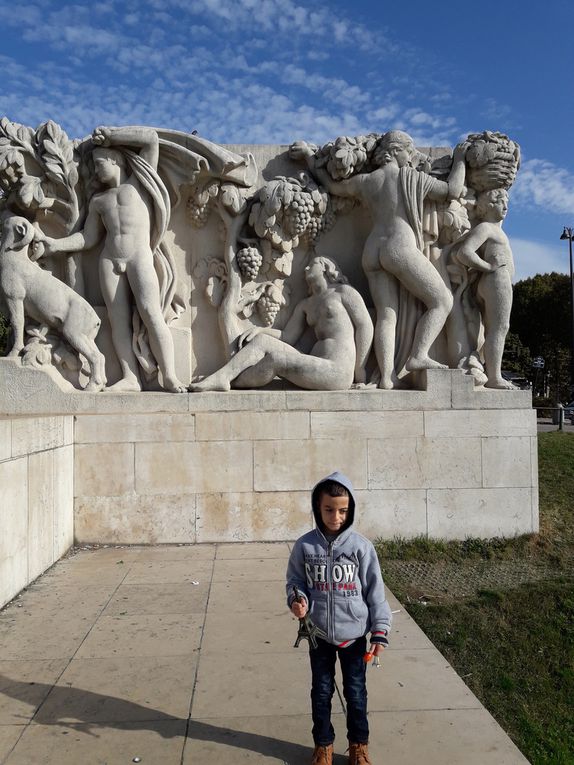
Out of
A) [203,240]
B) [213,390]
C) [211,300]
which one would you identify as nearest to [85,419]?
[213,390]

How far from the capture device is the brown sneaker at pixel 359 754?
255 centimetres

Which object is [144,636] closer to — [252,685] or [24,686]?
[24,686]

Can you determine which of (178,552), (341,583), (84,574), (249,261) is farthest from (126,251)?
(341,583)

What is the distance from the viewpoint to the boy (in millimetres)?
2510

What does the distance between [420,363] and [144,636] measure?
4355 mm

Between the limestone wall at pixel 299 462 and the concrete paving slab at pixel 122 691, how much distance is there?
9.01 feet

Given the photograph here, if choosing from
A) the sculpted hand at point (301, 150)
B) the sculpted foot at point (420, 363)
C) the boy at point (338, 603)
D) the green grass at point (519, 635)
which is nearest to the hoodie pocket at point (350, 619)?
the boy at point (338, 603)

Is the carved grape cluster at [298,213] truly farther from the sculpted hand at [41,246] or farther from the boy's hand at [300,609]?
the boy's hand at [300,609]

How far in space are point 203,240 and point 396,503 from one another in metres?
3.82

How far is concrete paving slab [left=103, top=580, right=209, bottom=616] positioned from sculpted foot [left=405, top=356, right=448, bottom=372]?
11.2 ft

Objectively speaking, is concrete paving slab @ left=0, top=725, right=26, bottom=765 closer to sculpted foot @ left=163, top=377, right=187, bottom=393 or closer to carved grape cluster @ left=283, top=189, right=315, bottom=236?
sculpted foot @ left=163, top=377, right=187, bottom=393

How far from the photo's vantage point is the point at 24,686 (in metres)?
3.33

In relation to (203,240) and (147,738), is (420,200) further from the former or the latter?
(147,738)

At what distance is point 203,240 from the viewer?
7.28 meters
